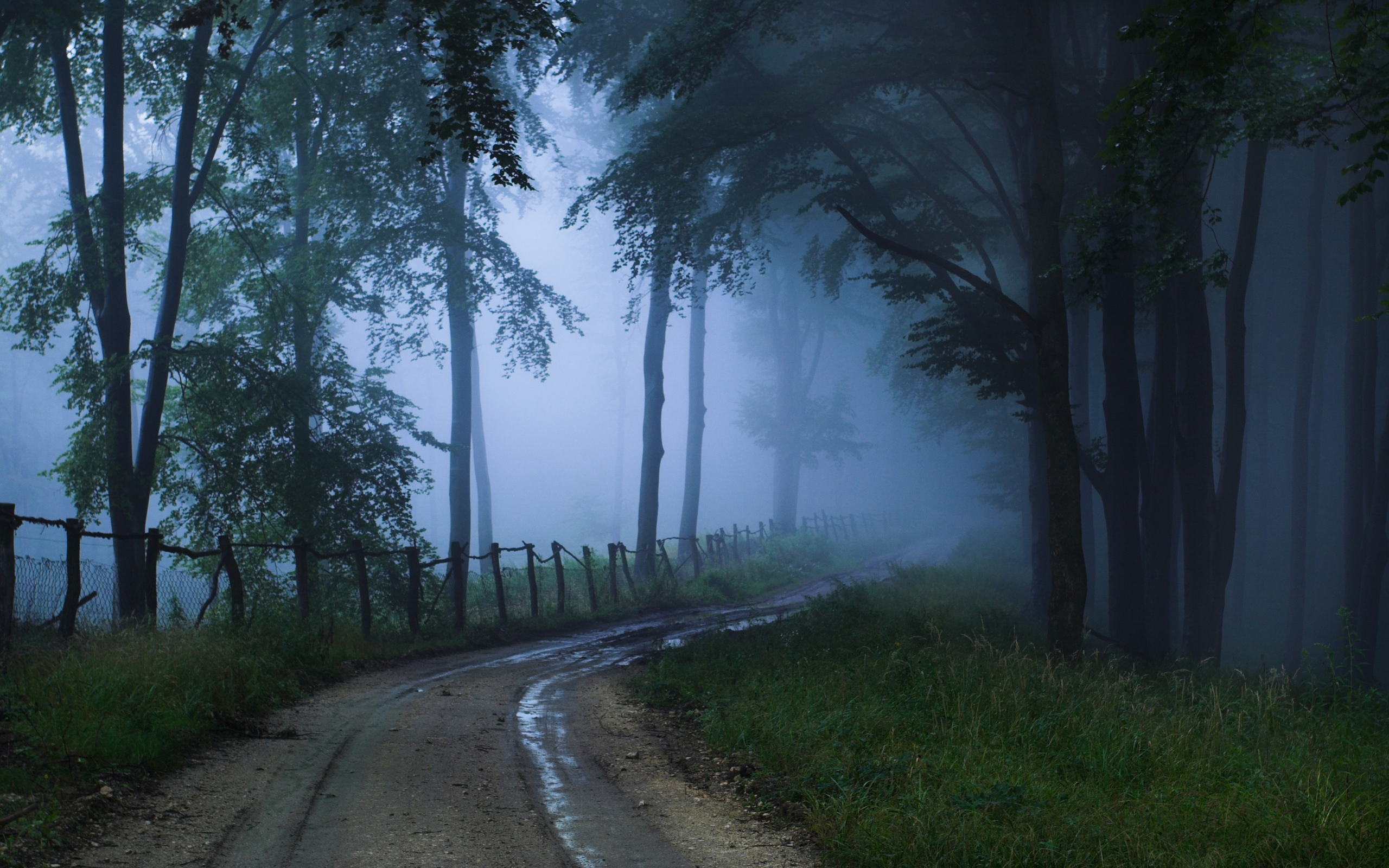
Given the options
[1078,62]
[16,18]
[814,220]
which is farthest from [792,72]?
[814,220]

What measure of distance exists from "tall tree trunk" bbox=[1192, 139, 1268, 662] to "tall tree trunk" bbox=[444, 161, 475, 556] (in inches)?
611

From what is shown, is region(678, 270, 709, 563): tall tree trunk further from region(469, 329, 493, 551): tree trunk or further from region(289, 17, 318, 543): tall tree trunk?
region(289, 17, 318, 543): tall tree trunk

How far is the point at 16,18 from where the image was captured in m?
12.0

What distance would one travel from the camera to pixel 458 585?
1614 centimetres

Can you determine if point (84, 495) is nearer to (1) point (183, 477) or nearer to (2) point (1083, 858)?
(1) point (183, 477)

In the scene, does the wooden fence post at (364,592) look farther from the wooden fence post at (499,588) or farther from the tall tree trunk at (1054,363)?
the tall tree trunk at (1054,363)

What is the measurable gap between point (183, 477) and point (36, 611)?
5170 mm

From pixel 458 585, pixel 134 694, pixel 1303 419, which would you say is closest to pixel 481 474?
pixel 458 585

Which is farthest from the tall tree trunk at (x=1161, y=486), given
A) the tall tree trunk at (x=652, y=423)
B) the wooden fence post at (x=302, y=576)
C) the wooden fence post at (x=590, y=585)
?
the tall tree trunk at (x=652, y=423)

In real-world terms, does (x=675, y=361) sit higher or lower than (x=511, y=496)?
higher

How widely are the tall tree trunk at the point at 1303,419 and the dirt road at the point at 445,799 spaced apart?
58.4 ft

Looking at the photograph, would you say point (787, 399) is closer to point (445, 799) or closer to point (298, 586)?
point (298, 586)

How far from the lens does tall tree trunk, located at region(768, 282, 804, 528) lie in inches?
1690

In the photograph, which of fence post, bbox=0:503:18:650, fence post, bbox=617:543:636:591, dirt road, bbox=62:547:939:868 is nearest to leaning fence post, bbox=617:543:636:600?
fence post, bbox=617:543:636:591
